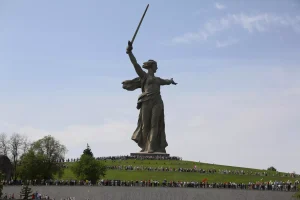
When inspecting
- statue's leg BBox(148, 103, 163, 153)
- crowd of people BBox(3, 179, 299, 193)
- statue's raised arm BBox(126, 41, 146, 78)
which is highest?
statue's raised arm BBox(126, 41, 146, 78)

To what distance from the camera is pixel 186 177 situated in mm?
46719

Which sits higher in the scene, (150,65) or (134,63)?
(150,65)

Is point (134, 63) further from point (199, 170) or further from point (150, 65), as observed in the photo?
point (199, 170)

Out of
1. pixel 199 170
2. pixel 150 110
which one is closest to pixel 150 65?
pixel 150 110

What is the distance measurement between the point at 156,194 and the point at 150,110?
20.7m

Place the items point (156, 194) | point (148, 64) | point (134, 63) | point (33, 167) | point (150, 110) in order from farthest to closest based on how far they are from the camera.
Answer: point (150, 110) < point (148, 64) < point (134, 63) < point (33, 167) < point (156, 194)

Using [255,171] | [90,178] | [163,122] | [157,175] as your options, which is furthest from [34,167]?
[255,171]

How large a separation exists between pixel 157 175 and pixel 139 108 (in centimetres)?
1269

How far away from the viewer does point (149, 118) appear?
56938 millimetres

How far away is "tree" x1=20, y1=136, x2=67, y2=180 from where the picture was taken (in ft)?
161

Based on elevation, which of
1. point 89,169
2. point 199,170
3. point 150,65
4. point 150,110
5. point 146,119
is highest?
point 150,65

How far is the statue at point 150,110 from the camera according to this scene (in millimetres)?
56156

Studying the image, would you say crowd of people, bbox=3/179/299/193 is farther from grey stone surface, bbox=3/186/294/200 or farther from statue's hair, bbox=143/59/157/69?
statue's hair, bbox=143/59/157/69

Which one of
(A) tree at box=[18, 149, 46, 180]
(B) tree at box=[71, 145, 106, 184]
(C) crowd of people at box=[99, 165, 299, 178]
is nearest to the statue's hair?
(C) crowd of people at box=[99, 165, 299, 178]
